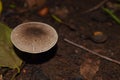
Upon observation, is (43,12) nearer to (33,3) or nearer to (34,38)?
(33,3)

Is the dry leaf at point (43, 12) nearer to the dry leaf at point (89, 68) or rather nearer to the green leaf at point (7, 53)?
the green leaf at point (7, 53)

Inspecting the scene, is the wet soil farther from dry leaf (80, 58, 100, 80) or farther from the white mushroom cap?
the white mushroom cap

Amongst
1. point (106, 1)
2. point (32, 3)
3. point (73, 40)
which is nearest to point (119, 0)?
point (106, 1)

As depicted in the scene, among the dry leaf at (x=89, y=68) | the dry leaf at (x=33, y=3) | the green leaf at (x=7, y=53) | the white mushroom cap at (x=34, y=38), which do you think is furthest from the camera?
the dry leaf at (x=33, y=3)

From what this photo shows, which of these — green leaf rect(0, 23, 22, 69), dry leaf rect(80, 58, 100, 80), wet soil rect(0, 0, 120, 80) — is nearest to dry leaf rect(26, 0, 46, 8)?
wet soil rect(0, 0, 120, 80)

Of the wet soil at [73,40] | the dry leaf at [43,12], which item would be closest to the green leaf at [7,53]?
the wet soil at [73,40]

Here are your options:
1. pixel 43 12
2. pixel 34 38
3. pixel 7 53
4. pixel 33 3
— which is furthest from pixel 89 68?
pixel 33 3
